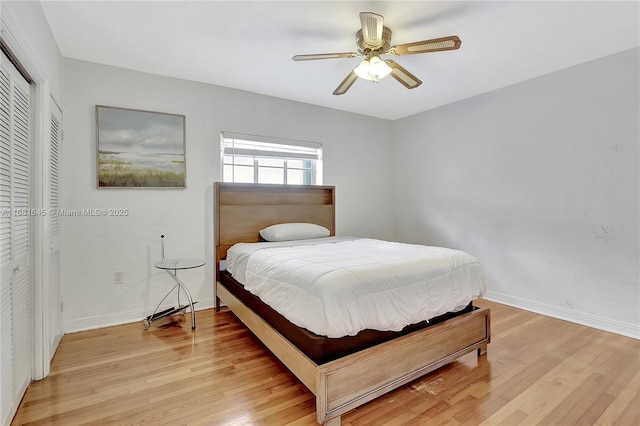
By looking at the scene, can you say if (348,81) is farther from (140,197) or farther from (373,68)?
(140,197)

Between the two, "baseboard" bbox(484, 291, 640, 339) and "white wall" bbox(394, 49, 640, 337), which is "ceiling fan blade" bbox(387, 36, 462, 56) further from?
"baseboard" bbox(484, 291, 640, 339)

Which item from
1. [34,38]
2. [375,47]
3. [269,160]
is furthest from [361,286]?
[269,160]

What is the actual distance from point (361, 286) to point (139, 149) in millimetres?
2679

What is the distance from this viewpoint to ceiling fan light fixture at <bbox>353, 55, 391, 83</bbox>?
2.29 metres

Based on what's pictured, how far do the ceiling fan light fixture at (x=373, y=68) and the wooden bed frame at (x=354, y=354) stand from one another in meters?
1.87

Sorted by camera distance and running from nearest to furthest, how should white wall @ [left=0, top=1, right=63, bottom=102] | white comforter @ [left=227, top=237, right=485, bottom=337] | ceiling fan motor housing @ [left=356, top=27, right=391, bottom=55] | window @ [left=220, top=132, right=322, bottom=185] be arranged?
white wall @ [left=0, top=1, right=63, bottom=102] < white comforter @ [left=227, top=237, right=485, bottom=337] < ceiling fan motor housing @ [left=356, top=27, right=391, bottom=55] < window @ [left=220, top=132, right=322, bottom=185]

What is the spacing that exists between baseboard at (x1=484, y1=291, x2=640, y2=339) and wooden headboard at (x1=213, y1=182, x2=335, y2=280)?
2246mm

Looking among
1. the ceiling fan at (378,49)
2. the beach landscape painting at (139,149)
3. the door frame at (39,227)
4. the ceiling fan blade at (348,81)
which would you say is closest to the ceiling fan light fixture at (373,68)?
the ceiling fan at (378,49)

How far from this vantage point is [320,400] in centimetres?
157

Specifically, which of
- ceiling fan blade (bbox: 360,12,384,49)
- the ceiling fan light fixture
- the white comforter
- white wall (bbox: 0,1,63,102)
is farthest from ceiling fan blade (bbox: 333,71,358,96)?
white wall (bbox: 0,1,63,102)

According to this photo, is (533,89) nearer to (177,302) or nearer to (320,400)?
(320,400)

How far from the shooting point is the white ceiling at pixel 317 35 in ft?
7.02

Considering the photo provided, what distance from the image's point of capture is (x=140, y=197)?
315 cm

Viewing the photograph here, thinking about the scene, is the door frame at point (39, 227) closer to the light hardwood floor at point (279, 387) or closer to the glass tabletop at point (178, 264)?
the light hardwood floor at point (279, 387)
